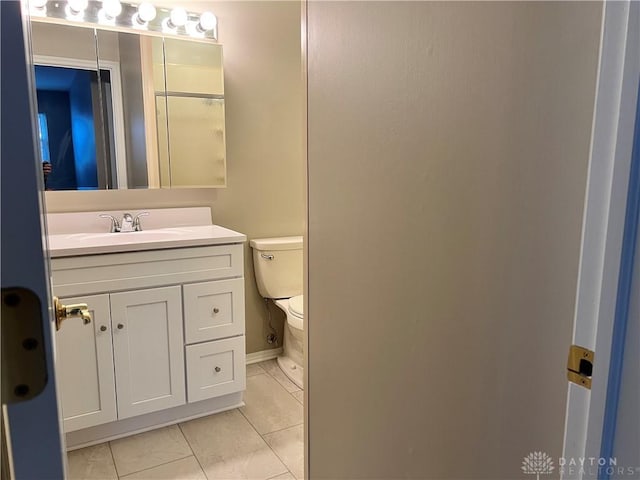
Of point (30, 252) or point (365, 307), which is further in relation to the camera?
point (365, 307)

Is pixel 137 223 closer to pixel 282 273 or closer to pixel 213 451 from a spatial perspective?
pixel 282 273

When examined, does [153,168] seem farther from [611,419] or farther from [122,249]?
[611,419]

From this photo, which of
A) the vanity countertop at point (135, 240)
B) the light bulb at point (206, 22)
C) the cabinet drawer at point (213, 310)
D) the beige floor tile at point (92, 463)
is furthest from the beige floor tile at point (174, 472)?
the light bulb at point (206, 22)

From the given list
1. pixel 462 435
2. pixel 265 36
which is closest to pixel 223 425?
pixel 462 435

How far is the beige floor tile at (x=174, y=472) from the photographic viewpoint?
1.85m

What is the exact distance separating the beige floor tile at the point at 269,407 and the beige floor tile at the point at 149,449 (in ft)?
1.13

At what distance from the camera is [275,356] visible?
117 inches

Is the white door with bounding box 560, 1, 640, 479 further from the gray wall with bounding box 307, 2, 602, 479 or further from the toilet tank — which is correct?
the toilet tank

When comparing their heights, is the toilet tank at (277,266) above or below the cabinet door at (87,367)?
above

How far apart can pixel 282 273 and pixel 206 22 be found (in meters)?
1.38

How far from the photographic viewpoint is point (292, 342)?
2803 millimetres

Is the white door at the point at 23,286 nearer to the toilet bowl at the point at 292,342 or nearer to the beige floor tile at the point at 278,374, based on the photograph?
the toilet bowl at the point at 292,342

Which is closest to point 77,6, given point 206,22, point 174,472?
point 206,22

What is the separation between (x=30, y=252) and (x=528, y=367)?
0.75 metres
